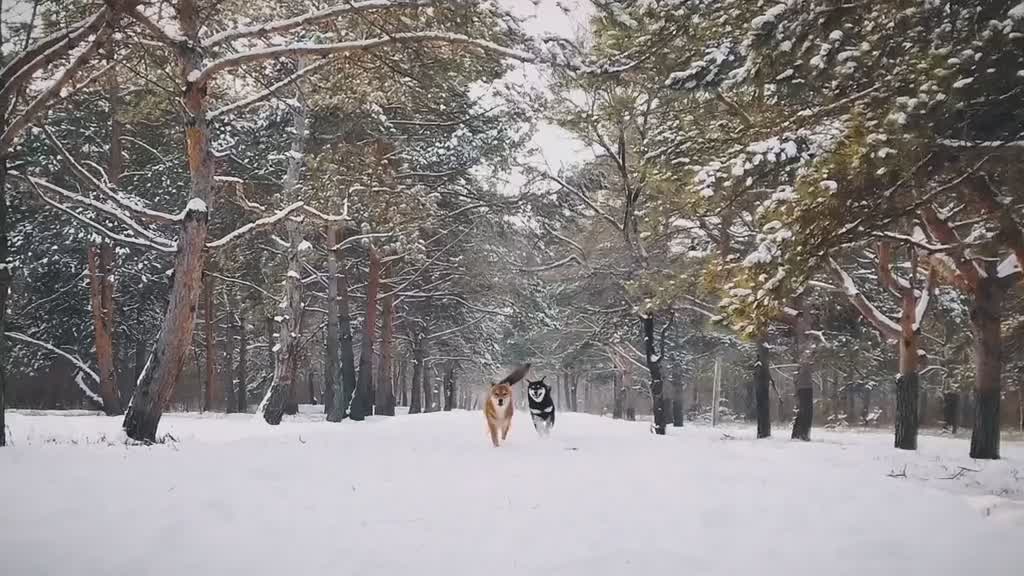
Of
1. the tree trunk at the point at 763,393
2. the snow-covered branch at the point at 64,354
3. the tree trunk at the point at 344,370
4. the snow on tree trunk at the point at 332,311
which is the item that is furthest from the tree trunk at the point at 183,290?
the snow-covered branch at the point at 64,354

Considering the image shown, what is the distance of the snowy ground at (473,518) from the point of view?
330cm

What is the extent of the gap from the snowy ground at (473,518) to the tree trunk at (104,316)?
15687mm

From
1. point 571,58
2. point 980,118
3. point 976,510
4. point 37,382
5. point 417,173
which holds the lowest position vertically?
point 37,382

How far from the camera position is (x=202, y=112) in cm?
912

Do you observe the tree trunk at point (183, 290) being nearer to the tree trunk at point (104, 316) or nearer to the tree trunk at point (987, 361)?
the tree trunk at point (104, 316)

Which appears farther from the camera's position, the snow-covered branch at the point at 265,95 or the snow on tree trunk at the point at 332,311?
the snow on tree trunk at the point at 332,311

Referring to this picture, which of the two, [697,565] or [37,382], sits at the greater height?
[697,565]

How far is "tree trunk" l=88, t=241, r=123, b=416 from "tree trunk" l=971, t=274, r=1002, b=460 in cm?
2405

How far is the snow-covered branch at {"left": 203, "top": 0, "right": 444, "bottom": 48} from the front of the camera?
300 inches

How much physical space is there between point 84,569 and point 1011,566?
5.08 metres

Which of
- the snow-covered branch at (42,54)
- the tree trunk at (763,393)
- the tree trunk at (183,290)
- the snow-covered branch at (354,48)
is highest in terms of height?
the snow-covered branch at (354,48)

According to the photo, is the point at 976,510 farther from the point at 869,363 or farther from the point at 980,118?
the point at 869,363

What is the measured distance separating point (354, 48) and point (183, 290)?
4.53m

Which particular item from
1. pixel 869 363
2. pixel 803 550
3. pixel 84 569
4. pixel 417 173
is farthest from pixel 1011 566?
pixel 869 363
